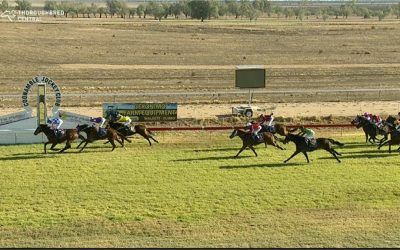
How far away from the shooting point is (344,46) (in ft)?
217

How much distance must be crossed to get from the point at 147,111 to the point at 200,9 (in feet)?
326

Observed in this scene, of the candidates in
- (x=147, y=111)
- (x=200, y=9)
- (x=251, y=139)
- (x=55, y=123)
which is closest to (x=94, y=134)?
(x=55, y=123)

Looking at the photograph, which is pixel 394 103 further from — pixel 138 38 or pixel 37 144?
pixel 138 38

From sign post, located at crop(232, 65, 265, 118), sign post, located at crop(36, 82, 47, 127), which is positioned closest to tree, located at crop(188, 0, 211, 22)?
sign post, located at crop(232, 65, 265, 118)

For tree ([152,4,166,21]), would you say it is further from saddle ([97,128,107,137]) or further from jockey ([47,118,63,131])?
saddle ([97,128,107,137])

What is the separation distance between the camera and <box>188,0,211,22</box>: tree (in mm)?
123688

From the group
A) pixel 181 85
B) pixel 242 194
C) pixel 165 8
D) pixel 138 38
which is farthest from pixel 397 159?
pixel 165 8

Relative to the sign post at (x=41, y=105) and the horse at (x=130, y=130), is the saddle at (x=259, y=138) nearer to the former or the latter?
the horse at (x=130, y=130)

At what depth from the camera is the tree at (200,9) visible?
12369 centimetres

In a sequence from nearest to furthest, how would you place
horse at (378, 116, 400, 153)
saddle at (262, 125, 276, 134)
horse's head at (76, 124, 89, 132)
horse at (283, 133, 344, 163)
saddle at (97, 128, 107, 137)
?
1. horse at (283, 133, 344, 163)
2. horse at (378, 116, 400, 153)
3. saddle at (97, 128, 107, 137)
4. horse's head at (76, 124, 89, 132)
5. saddle at (262, 125, 276, 134)

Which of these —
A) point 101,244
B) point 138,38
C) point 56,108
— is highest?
point 138,38

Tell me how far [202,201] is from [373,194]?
4.78 m

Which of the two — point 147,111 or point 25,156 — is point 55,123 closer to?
point 25,156

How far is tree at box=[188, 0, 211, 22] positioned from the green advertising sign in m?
97.6
